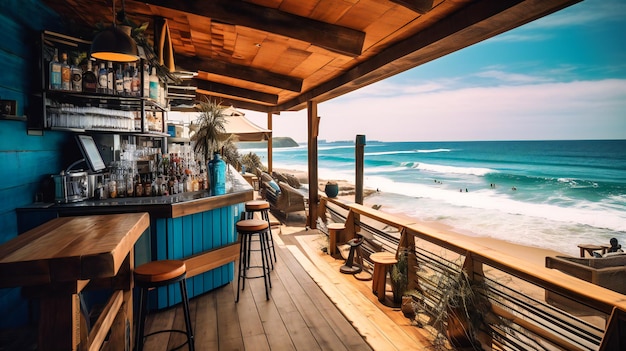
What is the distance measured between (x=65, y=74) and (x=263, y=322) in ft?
8.55

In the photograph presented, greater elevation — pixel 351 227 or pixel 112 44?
pixel 112 44

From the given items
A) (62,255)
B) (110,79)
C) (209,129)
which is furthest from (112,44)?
(209,129)

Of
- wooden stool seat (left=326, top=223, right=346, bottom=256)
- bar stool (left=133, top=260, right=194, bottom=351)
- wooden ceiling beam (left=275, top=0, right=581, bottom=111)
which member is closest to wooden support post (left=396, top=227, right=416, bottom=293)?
wooden stool seat (left=326, top=223, right=346, bottom=256)

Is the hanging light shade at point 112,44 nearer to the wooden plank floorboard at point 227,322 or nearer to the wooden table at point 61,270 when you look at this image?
the wooden table at point 61,270

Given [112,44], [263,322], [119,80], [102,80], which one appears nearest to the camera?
[112,44]

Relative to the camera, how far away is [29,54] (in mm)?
2752

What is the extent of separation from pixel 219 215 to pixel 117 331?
1571 millimetres

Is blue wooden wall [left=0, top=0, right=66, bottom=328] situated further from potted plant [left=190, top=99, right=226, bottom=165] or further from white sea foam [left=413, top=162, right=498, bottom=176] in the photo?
white sea foam [left=413, top=162, right=498, bottom=176]

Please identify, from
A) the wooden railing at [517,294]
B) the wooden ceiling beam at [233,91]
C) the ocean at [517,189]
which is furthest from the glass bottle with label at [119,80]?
the ocean at [517,189]

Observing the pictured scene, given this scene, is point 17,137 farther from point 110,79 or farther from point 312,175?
point 312,175

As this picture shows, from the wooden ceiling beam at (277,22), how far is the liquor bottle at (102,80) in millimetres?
697

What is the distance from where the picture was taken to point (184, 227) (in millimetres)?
3301

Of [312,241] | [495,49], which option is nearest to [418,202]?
[312,241]

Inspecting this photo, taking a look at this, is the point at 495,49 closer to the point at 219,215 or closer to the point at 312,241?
the point at 312,241
